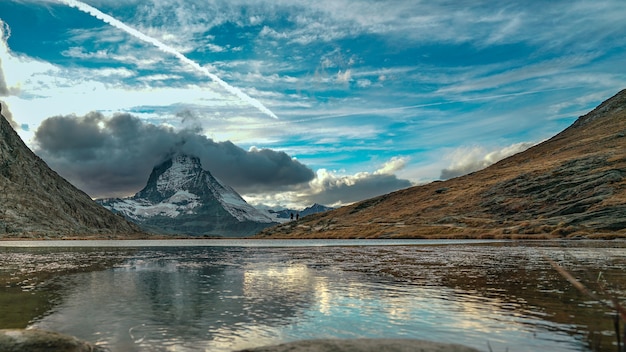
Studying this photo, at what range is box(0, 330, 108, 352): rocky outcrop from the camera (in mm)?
14383

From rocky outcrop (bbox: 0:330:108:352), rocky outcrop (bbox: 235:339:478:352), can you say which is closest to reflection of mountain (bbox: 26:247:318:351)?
rocky outcrop (bbox: 0:330:108:352)

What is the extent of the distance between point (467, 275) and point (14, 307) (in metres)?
32.9

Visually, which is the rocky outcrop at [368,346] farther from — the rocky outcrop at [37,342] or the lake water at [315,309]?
the rocky outcrop at [37,342]

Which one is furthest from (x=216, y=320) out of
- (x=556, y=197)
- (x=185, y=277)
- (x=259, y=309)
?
(x=556, y=197)

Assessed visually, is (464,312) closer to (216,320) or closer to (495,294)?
(495,294)

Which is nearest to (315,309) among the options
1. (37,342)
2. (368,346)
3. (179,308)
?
(179,308)

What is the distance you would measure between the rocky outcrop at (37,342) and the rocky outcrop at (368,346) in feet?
19.5

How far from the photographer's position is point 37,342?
581 inches

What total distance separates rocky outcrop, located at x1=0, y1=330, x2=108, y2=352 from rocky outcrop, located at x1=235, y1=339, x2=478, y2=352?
5944mm

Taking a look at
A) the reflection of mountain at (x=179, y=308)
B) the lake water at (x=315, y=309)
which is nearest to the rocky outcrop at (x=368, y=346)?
the lake water at (x=315, y=309)

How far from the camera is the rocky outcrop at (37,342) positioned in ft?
47.2

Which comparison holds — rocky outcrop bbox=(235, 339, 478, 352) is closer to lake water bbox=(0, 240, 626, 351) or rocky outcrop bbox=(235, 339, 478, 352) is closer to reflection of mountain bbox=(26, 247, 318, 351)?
lake water bbox=(0, 240, 626, 351)

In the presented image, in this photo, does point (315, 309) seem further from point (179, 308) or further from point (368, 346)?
point (368, 346)

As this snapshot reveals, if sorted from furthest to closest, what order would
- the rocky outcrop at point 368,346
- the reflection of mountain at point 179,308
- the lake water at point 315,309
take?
1. the reflection of mountain at point 179,308
2. the lake water at point 315,309
3. the rocky outcrop at point 368,346
